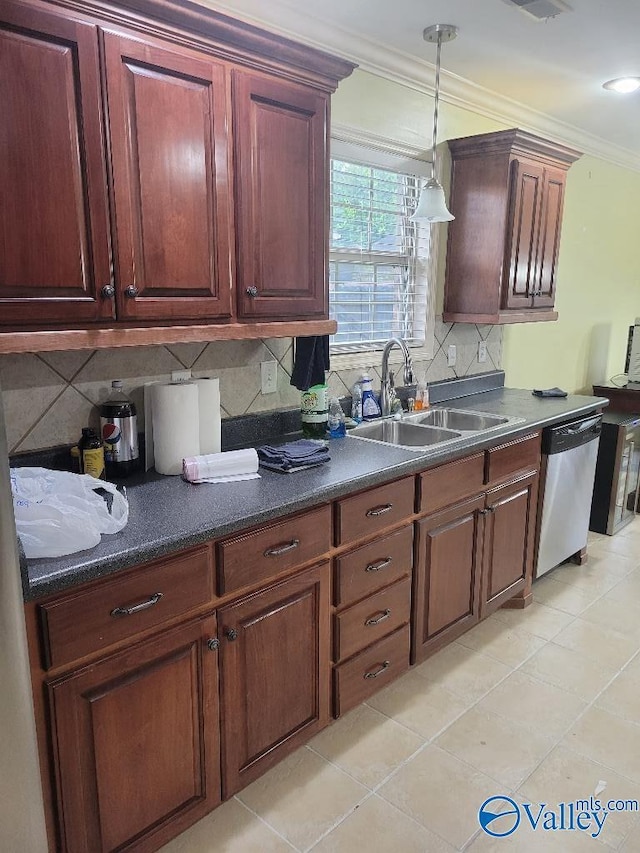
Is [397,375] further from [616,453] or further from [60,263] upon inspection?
Answer: [60,263]

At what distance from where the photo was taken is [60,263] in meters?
1.51

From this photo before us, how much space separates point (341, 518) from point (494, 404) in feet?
5.32

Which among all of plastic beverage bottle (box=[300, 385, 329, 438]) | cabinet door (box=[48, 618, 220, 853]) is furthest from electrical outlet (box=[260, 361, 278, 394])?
cabinet door (box=[48, 618, 220, 853])

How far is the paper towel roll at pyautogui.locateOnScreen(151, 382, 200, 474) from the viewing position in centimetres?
197

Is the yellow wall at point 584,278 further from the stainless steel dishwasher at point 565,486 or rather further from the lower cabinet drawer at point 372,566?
the lower cabinet drawer at point 372,566

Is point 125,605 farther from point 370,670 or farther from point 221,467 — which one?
point 370,670

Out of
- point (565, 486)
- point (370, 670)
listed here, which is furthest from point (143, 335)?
point (565, 486)

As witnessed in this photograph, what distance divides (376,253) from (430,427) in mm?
891

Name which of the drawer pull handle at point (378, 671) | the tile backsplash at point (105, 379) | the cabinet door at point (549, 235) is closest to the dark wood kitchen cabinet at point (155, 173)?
the tile backsplash at point (105, 379)

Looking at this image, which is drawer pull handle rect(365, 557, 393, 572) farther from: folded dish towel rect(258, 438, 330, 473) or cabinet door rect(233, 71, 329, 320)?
cabinet door rect(233, 71, 329, 320)

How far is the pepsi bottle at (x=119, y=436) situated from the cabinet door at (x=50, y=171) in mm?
408

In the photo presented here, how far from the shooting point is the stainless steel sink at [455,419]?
2.95 metres

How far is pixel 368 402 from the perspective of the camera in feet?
9.22

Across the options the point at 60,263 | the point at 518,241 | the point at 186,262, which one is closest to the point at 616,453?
the point at 518,241
